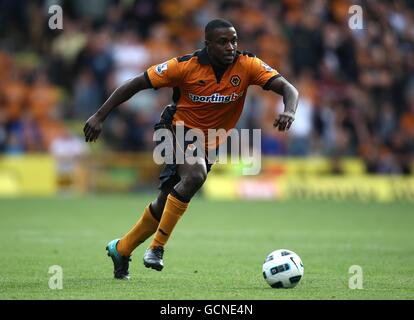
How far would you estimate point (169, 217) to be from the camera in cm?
900

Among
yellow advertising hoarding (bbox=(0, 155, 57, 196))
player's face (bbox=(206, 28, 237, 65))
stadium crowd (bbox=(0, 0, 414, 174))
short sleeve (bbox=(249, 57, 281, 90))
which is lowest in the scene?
short sleeve (bbox=(249, 57, 281, 90))

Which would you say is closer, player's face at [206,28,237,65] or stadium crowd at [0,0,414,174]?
player's face at [206,28,237,65]

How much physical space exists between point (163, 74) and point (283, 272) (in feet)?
6.91

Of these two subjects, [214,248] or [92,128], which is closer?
[92,128]

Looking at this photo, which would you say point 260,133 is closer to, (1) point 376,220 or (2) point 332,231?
(1) point 376,220

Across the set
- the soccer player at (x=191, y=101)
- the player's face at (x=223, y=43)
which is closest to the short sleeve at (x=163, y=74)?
the soccer player at (x=191, y=101)

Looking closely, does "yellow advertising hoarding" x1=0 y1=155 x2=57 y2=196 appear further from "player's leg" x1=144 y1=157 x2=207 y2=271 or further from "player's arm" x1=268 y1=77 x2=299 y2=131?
"player's arm" x1=268 y1=77 x2=299 y2=131

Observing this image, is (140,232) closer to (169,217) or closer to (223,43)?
(169,217)

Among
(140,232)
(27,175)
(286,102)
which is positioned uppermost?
(27,175)

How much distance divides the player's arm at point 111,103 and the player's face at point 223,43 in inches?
27.0

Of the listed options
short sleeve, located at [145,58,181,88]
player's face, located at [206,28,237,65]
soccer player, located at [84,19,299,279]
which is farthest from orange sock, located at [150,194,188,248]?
player's face, located at [206,28,237,65]

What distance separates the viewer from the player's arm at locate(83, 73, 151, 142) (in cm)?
885

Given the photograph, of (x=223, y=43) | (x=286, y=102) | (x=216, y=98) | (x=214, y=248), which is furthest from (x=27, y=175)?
(x=286, y=102)

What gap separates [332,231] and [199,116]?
6.21 metres
